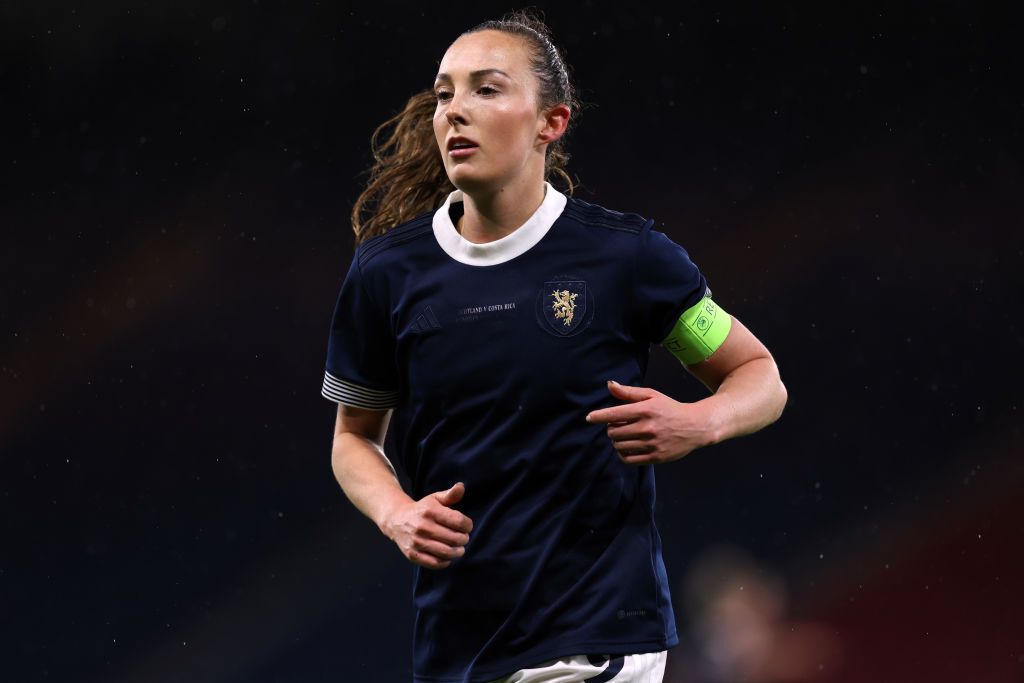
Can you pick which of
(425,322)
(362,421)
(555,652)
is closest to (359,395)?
(362,421)

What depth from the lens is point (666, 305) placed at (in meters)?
2.11

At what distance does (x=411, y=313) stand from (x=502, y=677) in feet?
1.94

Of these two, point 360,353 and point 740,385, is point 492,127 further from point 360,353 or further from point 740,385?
point 740,385

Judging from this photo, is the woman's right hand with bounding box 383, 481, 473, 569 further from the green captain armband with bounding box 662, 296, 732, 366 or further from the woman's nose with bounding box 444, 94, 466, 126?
the woman's nose with bounding box 444, 94, 466, 126

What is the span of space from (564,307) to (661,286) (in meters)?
0.16

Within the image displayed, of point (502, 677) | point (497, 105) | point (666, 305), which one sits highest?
point (497, 105)

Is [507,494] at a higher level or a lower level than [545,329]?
lower

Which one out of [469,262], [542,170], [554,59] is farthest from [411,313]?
[554,59]

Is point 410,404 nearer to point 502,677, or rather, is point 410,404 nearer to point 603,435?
point 603,435

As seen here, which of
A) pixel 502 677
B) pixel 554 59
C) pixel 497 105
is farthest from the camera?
pixel 554 59

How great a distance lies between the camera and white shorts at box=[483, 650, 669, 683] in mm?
1986

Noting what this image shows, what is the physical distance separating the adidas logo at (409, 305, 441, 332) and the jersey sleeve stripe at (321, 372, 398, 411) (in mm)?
179

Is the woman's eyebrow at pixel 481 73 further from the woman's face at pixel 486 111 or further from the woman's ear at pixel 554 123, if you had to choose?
the woman's ear at pixel 554 123

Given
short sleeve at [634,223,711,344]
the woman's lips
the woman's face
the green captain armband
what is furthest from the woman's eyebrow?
the green captain armband
